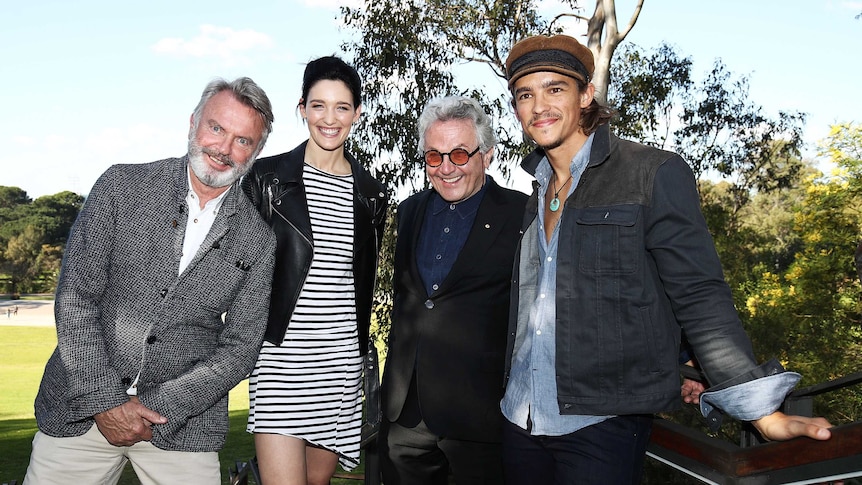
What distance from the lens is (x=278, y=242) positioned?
2918 mm

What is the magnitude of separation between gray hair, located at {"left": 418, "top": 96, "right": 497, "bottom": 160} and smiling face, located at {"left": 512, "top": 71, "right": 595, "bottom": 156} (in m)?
0.60

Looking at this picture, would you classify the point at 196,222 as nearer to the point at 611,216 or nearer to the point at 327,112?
the point at 327,112

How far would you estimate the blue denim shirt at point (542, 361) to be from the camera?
2246 millimetres

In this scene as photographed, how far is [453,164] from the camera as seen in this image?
2.91m

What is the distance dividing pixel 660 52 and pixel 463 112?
→ 38.9ft

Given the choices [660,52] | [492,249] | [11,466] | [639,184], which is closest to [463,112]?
[492,249]

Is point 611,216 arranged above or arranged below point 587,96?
below

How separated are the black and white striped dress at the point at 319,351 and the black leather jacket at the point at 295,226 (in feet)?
0.12

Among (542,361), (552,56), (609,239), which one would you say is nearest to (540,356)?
(542,361)

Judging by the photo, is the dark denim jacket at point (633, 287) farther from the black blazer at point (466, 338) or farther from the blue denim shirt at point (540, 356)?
the black blazer at point (466, 338)

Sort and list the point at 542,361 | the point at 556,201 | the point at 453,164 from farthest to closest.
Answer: the point at 453,164, the point at 556,201, the point at 542,361

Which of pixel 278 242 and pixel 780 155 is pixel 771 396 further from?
pixel 780 155

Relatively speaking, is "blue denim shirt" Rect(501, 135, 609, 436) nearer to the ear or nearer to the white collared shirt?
the ear

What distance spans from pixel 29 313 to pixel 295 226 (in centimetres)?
6518
